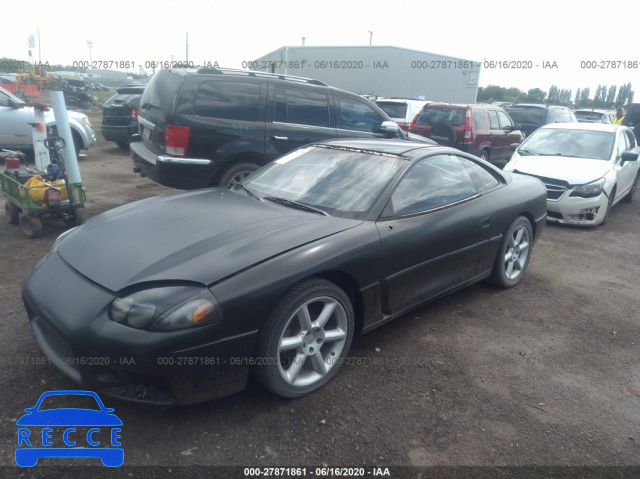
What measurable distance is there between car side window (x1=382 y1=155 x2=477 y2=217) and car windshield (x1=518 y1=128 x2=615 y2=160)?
490 centimetres

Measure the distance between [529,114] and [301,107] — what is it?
1139 centimetres

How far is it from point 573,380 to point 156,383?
2.65 m

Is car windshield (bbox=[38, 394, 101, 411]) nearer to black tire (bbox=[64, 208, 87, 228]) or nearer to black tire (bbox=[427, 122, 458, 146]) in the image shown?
black tire (bbox=[64, 208, 87, 228])

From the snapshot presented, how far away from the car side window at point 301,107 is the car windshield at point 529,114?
35.4 feet

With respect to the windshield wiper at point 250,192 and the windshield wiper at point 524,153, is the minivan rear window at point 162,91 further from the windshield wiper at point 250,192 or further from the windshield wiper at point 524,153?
the windshield wiper at point 524,153

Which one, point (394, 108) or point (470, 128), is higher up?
point (394, 108)

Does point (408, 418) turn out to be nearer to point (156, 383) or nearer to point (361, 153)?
point (156, 383)

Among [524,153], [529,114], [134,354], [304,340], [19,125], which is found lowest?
[304,340]

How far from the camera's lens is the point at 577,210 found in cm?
725

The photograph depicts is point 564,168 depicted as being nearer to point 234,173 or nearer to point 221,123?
point 234,173

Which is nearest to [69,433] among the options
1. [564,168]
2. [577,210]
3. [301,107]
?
[301,107]

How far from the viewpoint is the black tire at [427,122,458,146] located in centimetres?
1086

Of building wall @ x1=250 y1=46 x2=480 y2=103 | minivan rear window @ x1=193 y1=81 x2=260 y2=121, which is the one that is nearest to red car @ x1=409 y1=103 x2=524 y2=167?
minivan rear window @ x1=193 y1=81 x2=260 y2=121

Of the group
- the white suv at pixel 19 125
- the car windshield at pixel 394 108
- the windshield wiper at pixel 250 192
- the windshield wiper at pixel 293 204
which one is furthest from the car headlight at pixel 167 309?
the car windshield at pixel 394 108
